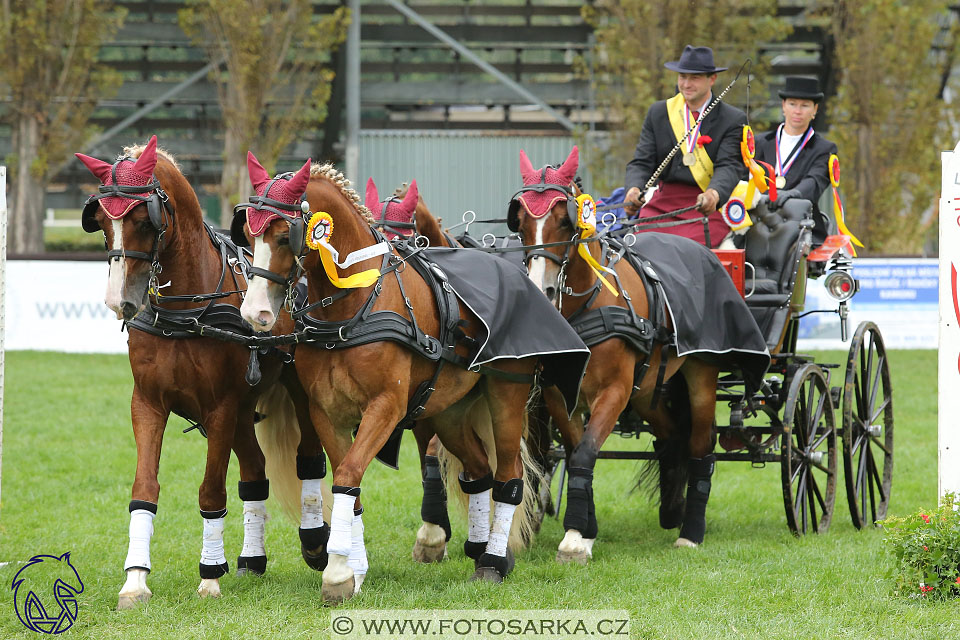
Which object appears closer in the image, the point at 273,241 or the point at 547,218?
the point at 273,241

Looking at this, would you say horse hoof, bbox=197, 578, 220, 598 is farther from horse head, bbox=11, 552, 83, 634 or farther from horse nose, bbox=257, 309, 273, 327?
horse nose, bbox=257, 309, 273, 327

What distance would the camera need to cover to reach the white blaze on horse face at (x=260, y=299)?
4.32 metres

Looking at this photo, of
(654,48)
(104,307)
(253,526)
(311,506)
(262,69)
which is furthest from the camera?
(262,69)

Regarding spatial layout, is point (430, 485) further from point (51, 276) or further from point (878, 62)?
point (878, 62)

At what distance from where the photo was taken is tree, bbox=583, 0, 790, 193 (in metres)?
17.2

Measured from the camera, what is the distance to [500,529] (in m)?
5.36

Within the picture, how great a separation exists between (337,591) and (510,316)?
1.43 m

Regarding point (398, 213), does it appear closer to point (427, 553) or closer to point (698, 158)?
point (427, 553)

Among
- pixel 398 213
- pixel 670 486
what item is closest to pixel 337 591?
pixel 398 213

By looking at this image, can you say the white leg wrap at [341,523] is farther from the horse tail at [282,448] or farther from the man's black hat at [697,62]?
the man's black hat at [697,62]

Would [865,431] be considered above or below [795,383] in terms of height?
below

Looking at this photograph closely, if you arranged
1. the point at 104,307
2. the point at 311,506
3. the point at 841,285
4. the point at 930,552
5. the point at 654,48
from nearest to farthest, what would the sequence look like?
1. the point at 930,552
2. the point at 311,506
3. the point at 841,285
4. the point at 104,307
5. the point at 654,48

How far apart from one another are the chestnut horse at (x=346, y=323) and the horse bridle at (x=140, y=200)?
392mm

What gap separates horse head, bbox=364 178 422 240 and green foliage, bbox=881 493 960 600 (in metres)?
2.81
